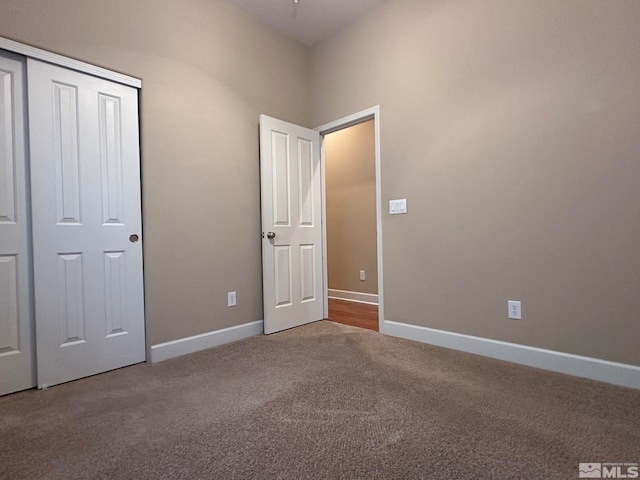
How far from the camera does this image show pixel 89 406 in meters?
1.67

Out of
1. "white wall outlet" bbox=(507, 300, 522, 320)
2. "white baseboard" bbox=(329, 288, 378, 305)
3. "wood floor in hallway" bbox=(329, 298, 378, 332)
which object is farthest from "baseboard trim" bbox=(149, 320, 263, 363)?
"white wall outlet" bbox=(507, 300, 522, 320)

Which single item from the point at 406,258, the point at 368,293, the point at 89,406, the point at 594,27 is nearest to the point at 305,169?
the point at 406,258

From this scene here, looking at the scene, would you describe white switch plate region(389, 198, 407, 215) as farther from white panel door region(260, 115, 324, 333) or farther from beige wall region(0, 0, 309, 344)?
beige wall region(0, 0, 309, 344)

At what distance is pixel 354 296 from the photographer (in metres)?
4.57

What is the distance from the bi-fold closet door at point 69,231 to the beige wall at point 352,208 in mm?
2911

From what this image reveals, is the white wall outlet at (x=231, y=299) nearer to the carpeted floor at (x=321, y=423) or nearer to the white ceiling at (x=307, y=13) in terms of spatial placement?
the carpeted floor at (x=321, y=423)

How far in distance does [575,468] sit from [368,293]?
3.27 metres

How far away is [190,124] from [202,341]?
1.77m

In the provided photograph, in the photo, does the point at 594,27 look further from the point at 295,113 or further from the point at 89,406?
the point at 89,406

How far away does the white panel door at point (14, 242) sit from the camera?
1.79 m

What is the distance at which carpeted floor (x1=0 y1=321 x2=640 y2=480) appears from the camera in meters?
1.19

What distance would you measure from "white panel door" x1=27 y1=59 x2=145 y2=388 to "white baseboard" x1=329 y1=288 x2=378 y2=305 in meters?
2.89

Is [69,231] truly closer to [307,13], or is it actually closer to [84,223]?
[84,223]

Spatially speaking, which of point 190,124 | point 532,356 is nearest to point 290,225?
point 190,124
